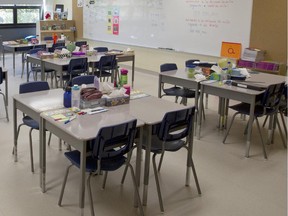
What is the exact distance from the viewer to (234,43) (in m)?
7.07

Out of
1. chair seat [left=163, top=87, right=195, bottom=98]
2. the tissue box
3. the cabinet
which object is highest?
the cabinet

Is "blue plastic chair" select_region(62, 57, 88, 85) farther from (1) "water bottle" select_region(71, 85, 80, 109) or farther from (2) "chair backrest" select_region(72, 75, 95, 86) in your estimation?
(1) "water bottle" select_region(71, 85, 80, 109)

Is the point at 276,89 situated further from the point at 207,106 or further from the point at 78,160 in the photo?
the point at 78,160

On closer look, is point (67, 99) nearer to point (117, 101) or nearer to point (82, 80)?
point (117, 101)

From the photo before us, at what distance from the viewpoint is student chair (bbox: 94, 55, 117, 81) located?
6.59m

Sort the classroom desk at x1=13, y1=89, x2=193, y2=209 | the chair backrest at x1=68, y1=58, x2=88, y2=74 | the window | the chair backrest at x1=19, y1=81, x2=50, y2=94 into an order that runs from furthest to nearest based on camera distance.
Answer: the window, the chair backrest at x1=68, y1=58, x2=88, y2=74, the chair backrest at x1=19, y1=81, x2=50, y2=94, the classroom desk at x1=13, y1=89, x2=193, y2=209

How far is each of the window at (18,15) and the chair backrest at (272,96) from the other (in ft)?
31.3

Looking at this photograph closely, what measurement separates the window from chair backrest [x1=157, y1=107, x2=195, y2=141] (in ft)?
32.3

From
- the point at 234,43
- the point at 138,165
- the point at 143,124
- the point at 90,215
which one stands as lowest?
the point at 90,215

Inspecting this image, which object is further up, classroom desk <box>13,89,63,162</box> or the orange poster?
the orange poster

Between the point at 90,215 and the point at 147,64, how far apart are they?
21.3 ft

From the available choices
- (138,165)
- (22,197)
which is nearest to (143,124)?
(138,165)

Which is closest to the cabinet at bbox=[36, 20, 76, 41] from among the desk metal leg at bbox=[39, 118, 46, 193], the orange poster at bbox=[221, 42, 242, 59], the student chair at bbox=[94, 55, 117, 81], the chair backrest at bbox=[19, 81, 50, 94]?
the student chair at bbox=[94, 55, 117, 81]

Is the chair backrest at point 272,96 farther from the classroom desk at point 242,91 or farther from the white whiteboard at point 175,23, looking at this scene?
the white whiteboard at point 175,23
